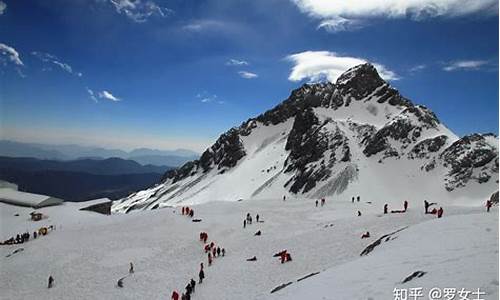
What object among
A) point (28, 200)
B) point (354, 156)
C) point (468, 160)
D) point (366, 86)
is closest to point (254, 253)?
point (28, 200)

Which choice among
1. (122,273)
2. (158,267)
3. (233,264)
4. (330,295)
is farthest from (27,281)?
(330,295)

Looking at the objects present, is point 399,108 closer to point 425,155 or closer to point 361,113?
point 361,113

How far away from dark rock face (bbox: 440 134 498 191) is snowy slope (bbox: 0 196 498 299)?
44.6 meters

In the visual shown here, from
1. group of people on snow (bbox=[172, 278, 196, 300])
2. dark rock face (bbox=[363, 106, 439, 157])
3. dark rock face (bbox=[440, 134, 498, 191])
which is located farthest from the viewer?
dark rock face (bbox=[363, 106, 439, 157])

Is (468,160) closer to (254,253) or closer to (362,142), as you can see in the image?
(362,142)

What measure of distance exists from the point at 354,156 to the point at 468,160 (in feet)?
91.0

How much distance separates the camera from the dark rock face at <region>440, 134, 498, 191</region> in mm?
93094

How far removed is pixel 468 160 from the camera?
316 ft

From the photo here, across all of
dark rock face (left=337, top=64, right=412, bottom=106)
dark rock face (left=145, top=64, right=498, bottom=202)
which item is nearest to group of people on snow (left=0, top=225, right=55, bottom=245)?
dark rock face (left=145, top=64, right=498, bottom=202)

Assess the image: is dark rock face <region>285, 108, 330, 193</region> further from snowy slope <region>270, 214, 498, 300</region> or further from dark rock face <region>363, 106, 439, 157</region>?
snowy slope <region>270, 214, 498, 300</region>

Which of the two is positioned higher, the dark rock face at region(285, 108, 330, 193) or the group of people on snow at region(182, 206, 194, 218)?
the dark rock face at region(285, 108, 330, 193)

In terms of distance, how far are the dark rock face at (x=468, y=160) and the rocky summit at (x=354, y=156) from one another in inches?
8.1

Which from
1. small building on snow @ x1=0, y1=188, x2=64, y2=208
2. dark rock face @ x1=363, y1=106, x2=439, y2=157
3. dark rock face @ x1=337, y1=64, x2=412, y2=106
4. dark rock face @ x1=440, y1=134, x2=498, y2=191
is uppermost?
dark rock face @ x1=337, y1=64, x2=412, y2=106

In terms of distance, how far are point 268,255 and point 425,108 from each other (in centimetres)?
11438
